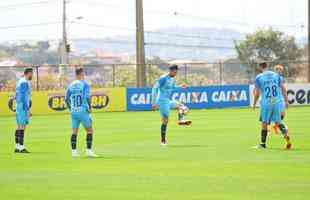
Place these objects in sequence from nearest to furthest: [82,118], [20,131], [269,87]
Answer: [82,118], [269,87], [20,131]

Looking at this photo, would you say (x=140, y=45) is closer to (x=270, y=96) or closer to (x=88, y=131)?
(x=270, y=96)

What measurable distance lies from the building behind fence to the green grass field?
26.9 m

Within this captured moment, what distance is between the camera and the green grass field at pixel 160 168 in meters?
14.0

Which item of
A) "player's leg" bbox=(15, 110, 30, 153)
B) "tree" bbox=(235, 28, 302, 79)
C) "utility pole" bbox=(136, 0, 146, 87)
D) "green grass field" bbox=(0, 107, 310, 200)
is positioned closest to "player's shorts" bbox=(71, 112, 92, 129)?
"green grass field" bbox=(0, 107, 310, 200)

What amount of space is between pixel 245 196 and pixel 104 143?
39.3 feet

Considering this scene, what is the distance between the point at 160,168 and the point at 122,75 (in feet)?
193

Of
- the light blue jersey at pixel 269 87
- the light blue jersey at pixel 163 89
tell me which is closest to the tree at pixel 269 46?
the light blue jersey at pixel 163 89

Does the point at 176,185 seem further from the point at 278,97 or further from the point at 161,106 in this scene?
the point at 161,106

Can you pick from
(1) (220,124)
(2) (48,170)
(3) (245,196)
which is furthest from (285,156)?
(1) (220,124)

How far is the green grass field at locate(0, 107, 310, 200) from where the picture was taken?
1397cm

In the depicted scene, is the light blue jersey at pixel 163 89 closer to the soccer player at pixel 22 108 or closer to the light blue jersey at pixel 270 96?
the light blue jersey at pixel 270 96

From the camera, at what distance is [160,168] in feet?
57.5

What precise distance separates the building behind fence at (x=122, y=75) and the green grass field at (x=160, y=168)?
26914mm

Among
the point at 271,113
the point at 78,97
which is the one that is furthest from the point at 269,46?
the point at 78,97
